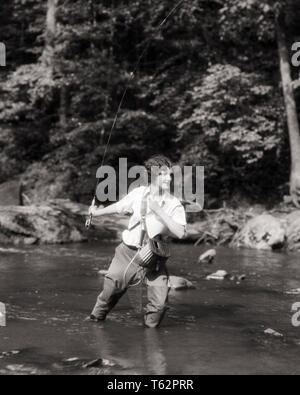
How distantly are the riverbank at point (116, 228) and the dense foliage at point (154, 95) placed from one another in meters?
2.68

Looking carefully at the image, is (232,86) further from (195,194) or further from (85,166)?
(85,166)

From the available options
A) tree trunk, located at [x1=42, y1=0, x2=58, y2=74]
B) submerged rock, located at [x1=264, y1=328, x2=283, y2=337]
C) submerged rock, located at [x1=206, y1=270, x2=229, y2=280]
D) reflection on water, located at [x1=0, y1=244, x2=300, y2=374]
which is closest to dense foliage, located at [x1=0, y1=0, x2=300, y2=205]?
tree trunk, located at [x1=42, y1=0, x2=58, y2=74]

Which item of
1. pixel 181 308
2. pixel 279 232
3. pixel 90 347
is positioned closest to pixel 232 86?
pixel 279 232

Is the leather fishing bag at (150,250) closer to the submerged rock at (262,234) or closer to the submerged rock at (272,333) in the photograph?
the submerged rock at (272,333)

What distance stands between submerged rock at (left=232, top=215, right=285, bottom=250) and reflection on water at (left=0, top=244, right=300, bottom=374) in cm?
317

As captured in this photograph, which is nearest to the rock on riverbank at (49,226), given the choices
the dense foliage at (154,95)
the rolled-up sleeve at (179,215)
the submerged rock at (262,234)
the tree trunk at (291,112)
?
A: the submerged rock at (262,234)

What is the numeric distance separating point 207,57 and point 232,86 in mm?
3095

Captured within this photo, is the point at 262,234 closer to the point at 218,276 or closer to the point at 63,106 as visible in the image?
the point at 218,276

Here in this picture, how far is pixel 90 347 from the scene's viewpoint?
199 inches

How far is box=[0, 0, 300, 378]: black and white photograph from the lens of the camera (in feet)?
17.3

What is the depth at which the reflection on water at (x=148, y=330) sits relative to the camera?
462cm

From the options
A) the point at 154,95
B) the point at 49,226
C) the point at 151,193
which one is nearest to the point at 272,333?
the point at 151,193

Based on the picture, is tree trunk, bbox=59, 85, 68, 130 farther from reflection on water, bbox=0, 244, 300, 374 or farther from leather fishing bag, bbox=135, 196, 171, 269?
leather fishing bag, bbox=135, 196, 171, 269

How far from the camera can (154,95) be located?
20.9 metres
